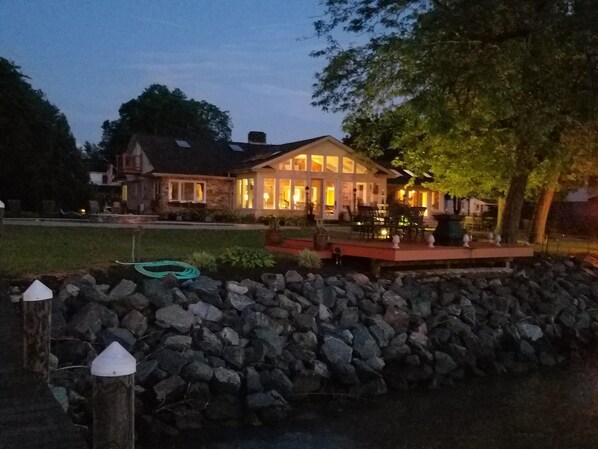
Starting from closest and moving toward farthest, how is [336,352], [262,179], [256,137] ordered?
[336,352], [262,179], [256,137]

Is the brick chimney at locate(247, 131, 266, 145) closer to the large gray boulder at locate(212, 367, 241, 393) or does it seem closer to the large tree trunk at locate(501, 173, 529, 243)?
the large tree trunk at locate(501, 173, 529, 243)

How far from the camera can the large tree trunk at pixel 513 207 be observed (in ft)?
56.1

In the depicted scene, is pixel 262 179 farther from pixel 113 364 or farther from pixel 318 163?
pixel 113 364

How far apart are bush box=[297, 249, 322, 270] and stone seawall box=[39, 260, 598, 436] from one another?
2.09 feet

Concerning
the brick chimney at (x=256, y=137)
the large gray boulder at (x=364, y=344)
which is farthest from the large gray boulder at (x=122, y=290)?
the brick chimney at (x=256, y=137)

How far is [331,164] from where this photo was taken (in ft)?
98.0

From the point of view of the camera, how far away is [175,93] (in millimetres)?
56344

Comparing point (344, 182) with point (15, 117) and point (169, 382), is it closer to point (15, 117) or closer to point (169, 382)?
point (15, 117)

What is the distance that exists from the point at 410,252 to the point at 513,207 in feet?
19.8

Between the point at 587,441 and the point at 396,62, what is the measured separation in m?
9.24

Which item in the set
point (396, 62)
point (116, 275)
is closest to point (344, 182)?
point (396, 62)

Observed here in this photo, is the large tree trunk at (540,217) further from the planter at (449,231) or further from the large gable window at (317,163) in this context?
the large gable window at (317,163)

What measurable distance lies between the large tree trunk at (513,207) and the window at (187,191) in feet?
54.3

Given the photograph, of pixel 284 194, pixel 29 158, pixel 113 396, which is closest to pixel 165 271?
pixel 113 396
